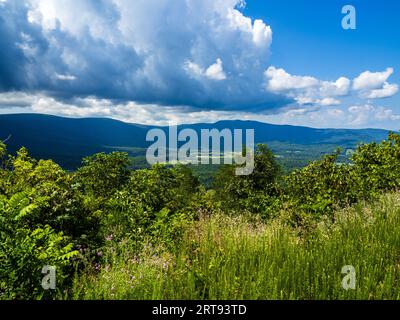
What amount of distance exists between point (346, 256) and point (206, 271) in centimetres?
206

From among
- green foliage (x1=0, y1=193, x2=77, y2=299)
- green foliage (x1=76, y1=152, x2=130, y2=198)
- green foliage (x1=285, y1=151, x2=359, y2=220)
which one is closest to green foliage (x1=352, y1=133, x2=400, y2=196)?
green foliage (x1=285, y1=151, x2=359, y2=220)

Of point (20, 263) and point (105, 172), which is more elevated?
point (105, 172)

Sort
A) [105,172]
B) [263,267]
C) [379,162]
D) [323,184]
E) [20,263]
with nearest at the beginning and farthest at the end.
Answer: [20,263] < [263,267] < [323,184] < [379,162] < [105,172]

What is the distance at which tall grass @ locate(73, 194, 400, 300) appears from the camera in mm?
4371

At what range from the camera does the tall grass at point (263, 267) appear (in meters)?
4.37

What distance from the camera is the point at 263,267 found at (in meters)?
5.20

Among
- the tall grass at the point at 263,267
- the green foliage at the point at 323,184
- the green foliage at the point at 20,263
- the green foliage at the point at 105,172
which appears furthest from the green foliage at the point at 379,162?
the green foliage at the point at 105,172

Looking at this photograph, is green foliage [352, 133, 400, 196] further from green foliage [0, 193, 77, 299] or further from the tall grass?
green foliage [0, 193, 77, 299]

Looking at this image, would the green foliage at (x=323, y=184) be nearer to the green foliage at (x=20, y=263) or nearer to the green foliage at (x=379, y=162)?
the green foliage at (x=379, y=162)

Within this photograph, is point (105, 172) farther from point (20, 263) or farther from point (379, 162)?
point (20, 263)

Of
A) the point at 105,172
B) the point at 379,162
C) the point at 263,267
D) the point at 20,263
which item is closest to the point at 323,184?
the point at 379,162
